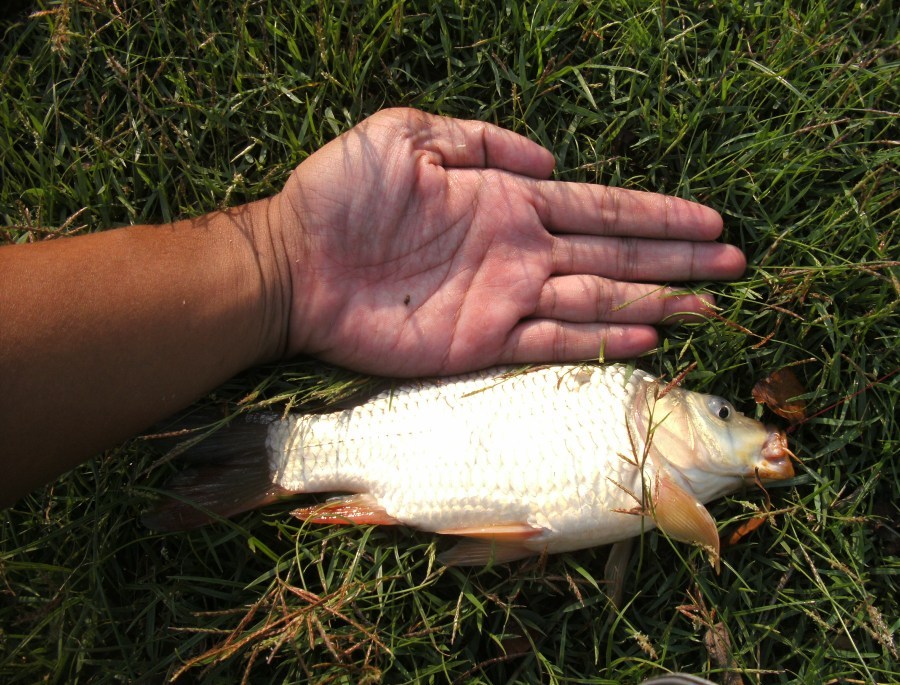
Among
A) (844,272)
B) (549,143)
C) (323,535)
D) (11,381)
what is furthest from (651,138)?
(11,381)

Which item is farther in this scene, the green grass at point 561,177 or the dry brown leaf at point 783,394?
the dry brown leaf at point 783,394

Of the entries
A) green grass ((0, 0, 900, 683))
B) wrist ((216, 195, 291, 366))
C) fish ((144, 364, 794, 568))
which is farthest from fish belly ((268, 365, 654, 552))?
wrist ((216, 195, 291, 366))

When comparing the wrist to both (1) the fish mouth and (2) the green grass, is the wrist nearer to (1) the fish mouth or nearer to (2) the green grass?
(2) the green grass

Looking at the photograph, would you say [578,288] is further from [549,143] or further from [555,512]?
[555,512]

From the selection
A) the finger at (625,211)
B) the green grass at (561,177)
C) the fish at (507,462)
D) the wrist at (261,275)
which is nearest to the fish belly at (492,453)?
the fish at (507,462)

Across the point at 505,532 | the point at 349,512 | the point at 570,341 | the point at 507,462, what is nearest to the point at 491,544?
the point at 505,532

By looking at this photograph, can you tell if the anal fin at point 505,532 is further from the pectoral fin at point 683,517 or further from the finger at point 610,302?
the finger at point 610,302
